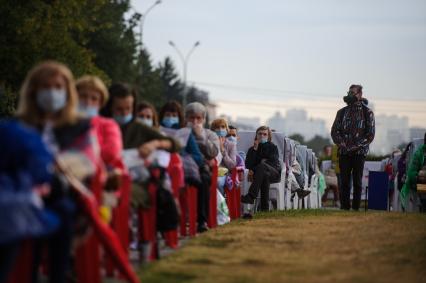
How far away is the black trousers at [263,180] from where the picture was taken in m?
20.6

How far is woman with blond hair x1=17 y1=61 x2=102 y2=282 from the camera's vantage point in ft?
24.9

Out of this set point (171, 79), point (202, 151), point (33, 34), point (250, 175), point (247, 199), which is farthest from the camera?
point (171, 79)

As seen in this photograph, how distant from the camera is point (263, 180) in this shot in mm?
20812

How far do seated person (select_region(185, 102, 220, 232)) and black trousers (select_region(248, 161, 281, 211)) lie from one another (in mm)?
5856

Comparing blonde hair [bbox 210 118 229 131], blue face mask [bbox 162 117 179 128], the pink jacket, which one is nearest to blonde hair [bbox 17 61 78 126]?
the pink jacket

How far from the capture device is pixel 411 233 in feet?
43.5

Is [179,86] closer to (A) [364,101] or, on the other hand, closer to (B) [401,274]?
(A) [364,101]

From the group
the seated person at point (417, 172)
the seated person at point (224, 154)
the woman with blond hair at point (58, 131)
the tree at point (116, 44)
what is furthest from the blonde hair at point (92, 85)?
the tree at point (116, 44)

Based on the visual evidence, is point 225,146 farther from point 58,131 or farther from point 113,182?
point 58,131

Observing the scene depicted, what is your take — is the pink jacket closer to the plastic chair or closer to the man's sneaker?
the plastic chair

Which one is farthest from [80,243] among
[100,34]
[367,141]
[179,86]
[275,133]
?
[179,86]

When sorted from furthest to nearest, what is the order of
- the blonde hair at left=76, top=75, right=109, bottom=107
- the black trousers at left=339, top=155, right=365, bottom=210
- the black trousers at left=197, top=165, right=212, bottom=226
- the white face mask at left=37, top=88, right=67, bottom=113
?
the black trousers at left=339, top=155, right=365, bottom=210, the black trousers at left=197, top=165, right=212, bottom=226, the blonde hair at left=76, top=75, right=109, bottom=107, the white face mask at left=37, top=88, right=67, bottom=113

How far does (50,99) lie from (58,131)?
1.13 feet

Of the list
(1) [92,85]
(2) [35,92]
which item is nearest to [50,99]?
(2) [35,92]
